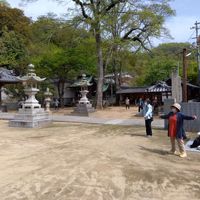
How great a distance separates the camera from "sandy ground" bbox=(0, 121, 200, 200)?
658 cm

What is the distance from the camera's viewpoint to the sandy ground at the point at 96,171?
21.6ft

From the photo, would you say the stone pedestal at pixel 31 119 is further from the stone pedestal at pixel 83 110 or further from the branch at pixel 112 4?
the branch at pixel 112 4

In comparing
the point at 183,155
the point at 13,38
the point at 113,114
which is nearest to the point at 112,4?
the point at 113,114

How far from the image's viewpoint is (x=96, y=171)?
8258 mm

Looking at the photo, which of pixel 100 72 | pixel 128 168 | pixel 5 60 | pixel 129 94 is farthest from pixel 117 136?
pixel 129 94

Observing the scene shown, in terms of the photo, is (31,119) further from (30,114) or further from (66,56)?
(66,56)

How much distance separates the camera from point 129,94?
154 ft

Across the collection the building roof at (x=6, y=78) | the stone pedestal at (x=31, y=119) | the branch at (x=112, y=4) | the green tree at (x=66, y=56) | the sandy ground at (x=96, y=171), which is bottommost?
the sandy ground at (x=96, y=171)

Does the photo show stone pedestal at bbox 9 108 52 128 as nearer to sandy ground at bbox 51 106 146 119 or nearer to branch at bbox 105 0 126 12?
sandy ground at bbox 51 106 146 119

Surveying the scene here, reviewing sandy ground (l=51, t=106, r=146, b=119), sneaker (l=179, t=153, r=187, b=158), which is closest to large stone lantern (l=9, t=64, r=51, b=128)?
sandy ground (l=51, t=106, r=146, b=119)

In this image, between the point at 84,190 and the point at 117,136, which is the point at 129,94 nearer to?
the point at 117,136

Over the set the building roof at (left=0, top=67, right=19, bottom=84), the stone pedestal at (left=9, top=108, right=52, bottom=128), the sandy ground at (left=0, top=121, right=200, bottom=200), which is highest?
the building roof at (left=0, top=67, right=19, bottom=84)

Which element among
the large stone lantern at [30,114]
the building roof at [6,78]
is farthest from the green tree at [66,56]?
the large stone lantern at [30,114]

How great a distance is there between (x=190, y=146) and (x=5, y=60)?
31.4 meters
